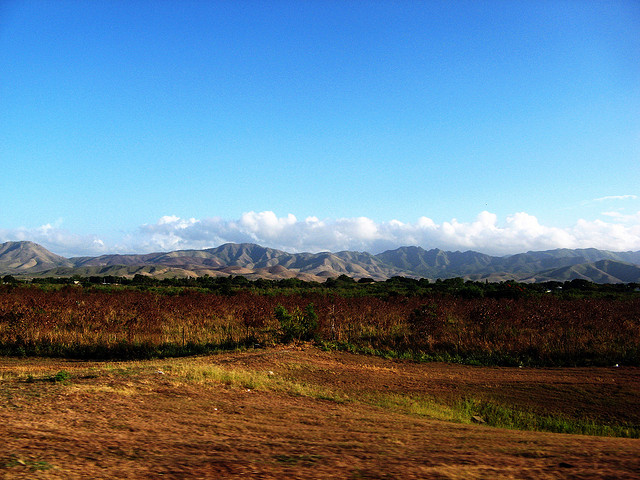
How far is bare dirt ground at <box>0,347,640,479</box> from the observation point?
162 inches

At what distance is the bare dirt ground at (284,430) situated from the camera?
4.12 m

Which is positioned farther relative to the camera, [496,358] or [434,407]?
[496,358]

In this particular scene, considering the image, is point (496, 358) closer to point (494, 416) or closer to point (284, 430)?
point (494, 416)

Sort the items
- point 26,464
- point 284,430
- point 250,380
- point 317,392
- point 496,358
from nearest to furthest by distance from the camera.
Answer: point 26,464 < point 284,430 < point 317,392 < point 250,380 < point 496,358

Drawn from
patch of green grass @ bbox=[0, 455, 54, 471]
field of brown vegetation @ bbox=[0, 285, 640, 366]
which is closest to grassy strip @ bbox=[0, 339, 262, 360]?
field of brown vegetation @ bbox=[0, 285, 640, 366]

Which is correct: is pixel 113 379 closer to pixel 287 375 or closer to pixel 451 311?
pixel 287 375

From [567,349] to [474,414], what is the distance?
7.89m

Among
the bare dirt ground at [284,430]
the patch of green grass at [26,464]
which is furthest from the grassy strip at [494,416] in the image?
the patch of green grass at [26,464]

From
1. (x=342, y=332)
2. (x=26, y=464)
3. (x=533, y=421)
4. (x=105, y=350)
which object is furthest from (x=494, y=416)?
(x=105, y=350)

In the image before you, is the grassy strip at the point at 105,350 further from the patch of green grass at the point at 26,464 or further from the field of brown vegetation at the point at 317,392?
the patch of green grass at the point at 26,464

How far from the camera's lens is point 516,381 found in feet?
40.1

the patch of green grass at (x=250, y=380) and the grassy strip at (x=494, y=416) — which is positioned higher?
the patch of green grass at (x=250, y=380)

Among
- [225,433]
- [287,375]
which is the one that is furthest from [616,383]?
[225,433]

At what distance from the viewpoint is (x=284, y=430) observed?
6137 mm
